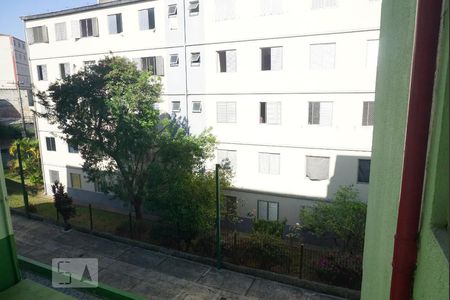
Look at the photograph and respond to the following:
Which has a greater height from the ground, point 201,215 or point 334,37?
point 334,37

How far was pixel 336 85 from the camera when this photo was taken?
15.8 m

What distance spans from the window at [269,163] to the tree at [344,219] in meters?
3.37

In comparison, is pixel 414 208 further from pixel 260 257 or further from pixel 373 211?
pixel 260 257

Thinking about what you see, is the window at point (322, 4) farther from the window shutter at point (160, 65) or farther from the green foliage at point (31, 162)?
the green foliage at point (31, 162)

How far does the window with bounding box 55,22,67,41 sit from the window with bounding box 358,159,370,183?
72.6ft

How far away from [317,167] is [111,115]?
11.4 meters

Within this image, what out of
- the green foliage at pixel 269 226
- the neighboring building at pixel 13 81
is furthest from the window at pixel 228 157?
the neighboring building at pixel 13 81

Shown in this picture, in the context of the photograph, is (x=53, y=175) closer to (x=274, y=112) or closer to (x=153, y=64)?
(x=153, y=64)

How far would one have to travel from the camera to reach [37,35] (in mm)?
24578

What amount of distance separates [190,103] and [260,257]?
33.1 feet

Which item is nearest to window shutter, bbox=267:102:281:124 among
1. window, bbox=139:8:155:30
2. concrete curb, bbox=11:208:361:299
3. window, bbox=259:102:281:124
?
window, bbox=259:102:281:124

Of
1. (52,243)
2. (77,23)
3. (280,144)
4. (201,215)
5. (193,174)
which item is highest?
(77,23)

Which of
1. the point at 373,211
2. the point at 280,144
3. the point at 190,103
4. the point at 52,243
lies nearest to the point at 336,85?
the point at 280,144

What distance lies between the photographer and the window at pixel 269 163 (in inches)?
709
